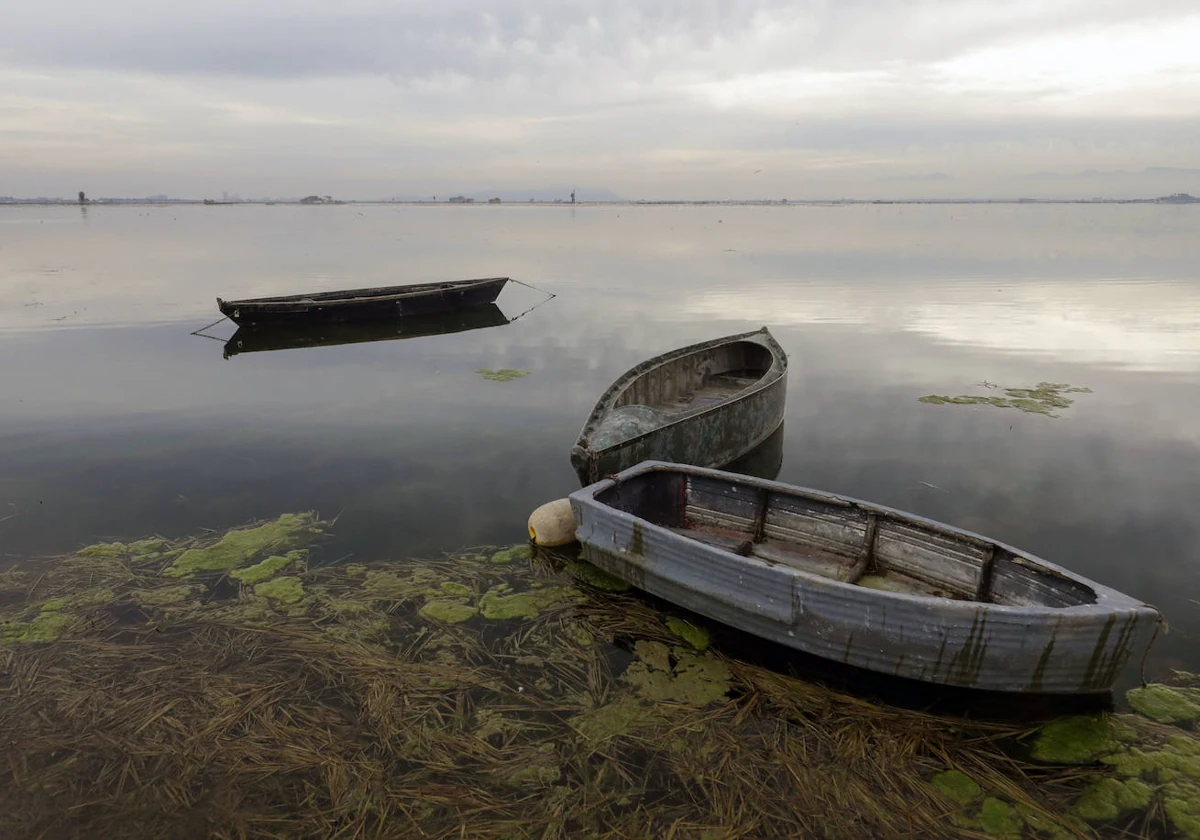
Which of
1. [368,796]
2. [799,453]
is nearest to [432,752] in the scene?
[368,796]

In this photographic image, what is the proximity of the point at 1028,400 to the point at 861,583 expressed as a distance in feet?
40.3

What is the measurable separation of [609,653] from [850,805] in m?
2.96

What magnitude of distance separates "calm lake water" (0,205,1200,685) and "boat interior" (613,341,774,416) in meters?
1.66

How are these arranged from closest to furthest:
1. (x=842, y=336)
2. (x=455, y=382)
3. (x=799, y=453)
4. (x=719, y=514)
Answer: (x=719, y=514)
(x=799, y=453)
(x=455, y=382)
(x=842, y=336)

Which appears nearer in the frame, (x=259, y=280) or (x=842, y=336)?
(x=842, y=336)

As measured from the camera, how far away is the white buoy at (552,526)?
32.7ft

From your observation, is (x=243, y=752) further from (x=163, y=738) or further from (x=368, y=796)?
(x=368, y=796)

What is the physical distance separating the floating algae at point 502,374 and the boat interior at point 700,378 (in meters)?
6.21

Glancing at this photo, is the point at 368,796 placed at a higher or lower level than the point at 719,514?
lower

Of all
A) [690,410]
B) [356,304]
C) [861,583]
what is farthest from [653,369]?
[356,304]

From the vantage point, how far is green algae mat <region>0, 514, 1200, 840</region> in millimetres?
5477

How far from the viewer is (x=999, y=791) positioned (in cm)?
574

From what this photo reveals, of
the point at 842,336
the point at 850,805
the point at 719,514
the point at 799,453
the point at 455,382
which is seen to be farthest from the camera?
the point at 842,336

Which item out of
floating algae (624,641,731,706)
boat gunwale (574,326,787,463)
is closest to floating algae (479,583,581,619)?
floating algae (624,641,731,706)
